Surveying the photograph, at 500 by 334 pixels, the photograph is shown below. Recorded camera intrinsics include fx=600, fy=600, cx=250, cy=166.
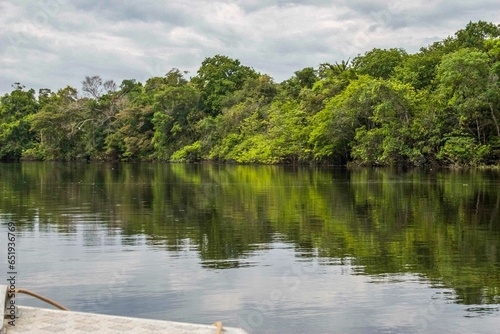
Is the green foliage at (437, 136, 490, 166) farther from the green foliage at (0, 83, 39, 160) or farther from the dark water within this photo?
the green foliage at (0, 83, 39, 160)

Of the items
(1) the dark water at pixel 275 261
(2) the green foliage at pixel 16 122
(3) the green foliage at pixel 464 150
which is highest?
(2) the green foliage at pixel 16 122

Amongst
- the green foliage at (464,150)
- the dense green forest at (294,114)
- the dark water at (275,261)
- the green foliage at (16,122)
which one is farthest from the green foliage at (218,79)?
the dark water at (275,261)

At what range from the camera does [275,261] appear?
387 inches

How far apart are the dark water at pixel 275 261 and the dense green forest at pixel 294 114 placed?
22314mm

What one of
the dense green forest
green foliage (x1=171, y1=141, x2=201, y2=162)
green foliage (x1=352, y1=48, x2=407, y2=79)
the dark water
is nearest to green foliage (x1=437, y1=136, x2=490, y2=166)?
the dense green forest

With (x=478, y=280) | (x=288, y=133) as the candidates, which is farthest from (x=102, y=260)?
(x=288, y=133)

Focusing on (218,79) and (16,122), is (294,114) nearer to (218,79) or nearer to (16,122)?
(218,79)

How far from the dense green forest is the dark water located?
22.3 m

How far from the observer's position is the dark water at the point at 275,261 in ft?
22.7

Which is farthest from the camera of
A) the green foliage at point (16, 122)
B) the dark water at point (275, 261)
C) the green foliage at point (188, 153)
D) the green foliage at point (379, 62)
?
the green foliage at point (16, 122)

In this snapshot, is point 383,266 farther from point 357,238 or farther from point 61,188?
point 61,188

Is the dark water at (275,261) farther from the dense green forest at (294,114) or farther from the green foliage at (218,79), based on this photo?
the green foliage at (218,79)

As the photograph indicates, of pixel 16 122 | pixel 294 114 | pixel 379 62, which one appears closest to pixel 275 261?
pixel 294 114

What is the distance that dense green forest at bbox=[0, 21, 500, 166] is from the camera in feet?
131
